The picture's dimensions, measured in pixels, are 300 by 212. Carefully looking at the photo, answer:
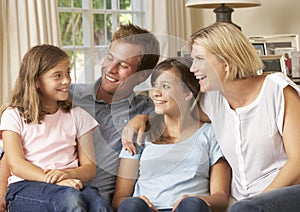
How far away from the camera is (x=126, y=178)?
7.47 feet

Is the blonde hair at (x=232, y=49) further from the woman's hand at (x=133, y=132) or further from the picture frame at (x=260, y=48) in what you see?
the picture frame at (x=260, y=48)

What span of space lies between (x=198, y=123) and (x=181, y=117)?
0.24 ft

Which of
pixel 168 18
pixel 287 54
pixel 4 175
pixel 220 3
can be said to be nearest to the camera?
pixel 4 175

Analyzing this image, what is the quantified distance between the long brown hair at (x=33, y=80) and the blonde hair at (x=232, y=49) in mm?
543

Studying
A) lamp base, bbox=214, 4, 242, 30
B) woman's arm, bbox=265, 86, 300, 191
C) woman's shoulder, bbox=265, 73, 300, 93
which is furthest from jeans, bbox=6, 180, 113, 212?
lamp base, bbox=214, 4, 242, 30

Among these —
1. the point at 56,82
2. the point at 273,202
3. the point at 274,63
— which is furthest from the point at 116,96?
the point at 274,63

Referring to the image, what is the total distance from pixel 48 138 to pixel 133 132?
305 mm

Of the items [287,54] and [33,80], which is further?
[287,54]

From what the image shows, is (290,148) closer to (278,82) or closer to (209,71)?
(278,82)

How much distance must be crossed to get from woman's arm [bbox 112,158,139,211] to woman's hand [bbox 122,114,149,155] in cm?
5

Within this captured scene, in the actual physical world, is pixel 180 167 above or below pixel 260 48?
below

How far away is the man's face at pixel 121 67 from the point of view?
231 centimetres

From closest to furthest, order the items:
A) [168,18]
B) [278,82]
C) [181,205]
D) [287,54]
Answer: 1. [181,205]
2. [278,82]
3. [287,54]
4. [168,18]

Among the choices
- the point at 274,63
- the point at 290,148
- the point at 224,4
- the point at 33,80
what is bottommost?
the point at 290,148
